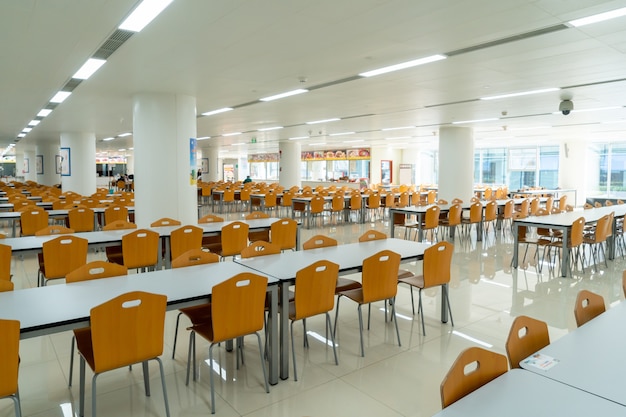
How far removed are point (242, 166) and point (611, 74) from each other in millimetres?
32890

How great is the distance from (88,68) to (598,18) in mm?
6074

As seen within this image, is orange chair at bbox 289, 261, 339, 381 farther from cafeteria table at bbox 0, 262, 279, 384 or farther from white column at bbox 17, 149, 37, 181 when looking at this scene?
white column at bbox 17, 149, 37, 181

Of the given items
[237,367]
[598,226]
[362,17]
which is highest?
[362,17]

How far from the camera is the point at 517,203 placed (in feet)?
40.5

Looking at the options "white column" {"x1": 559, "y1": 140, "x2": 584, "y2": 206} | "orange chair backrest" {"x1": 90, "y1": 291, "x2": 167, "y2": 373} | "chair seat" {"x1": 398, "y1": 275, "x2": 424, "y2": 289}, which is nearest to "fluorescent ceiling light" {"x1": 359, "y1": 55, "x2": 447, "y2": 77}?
"chair seat" {"x1": 398, "y1": 275, "x2": 424, "y2": 289}

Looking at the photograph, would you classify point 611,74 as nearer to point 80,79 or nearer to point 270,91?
point 270,91

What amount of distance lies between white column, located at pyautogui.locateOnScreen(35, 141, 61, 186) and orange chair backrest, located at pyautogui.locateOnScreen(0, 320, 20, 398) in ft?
66.8

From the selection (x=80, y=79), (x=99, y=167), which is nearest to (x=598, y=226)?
(x=80, y=79)

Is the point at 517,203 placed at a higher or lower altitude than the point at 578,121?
lower

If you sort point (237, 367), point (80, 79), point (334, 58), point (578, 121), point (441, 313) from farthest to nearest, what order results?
point (578, 121) < point (80, 79) < point (334, 58) < point (441, 313) < point (237, 367)

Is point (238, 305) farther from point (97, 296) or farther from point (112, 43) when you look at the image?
point (112, 43)

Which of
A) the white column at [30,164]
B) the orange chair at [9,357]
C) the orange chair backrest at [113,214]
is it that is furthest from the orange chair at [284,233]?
the white column at [30,164]

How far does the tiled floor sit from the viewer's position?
284 centimetres

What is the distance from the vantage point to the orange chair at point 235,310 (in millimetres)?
2775
